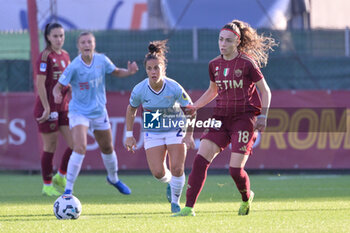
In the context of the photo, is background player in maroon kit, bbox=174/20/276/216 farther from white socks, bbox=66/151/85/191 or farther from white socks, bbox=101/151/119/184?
white socks, bbox=101/151/119/184

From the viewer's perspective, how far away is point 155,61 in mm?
8383

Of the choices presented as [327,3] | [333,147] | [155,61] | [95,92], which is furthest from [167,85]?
[327,3]

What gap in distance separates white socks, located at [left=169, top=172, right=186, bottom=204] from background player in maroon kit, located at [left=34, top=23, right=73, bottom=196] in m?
2.55

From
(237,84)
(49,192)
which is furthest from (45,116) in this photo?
(237,84)

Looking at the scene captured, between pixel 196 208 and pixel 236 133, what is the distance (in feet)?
4.35

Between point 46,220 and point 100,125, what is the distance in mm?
2802

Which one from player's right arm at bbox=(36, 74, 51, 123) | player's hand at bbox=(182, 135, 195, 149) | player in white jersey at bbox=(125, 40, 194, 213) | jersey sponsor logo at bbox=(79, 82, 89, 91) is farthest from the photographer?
player's right arm at bbox=(36, 74, 51, 123)

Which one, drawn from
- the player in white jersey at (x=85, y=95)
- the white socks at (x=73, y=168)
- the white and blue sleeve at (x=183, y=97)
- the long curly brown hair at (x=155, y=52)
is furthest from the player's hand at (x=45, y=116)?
the white and blue sleeve at (x=183, y=97)

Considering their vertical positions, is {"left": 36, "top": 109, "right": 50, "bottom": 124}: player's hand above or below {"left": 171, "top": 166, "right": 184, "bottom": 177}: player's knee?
above

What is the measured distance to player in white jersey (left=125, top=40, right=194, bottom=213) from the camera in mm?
8484

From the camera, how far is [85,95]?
10125mm

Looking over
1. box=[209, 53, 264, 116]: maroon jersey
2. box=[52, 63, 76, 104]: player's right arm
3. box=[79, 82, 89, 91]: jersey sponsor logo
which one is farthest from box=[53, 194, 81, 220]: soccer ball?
box=[79, 82, 89, 91]: jersey sponsor logo

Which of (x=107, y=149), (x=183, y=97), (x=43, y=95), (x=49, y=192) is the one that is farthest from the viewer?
(x=49, y=192)

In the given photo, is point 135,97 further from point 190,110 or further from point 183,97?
point 190,110
